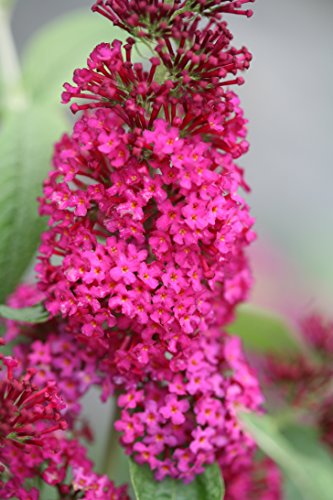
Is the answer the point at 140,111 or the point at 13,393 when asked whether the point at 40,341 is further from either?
the point at 140,111

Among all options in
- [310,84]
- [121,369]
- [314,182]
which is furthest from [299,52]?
[121,369]

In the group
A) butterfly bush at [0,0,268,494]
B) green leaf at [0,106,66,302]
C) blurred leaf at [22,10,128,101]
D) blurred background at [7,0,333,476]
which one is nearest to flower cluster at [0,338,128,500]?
butterfly bush at [0,0,268,494]

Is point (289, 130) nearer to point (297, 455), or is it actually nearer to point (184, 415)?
point (297, 455)

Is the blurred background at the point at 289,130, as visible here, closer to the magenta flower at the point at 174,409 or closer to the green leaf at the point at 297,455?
the green leaf at the point at 297,455

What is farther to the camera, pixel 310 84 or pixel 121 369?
pixel 310 84

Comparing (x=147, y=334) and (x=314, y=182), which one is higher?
(x=147, y=334)

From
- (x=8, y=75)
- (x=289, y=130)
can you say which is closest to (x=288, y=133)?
(x=289, y=130)

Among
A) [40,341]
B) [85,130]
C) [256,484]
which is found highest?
[85,130]
